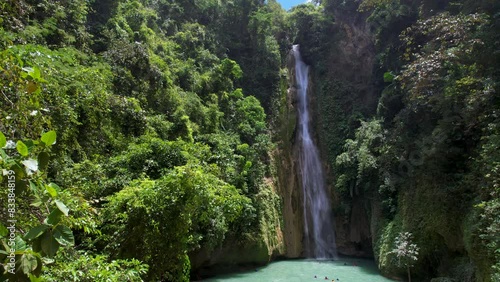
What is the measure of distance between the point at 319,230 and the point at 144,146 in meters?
13.2

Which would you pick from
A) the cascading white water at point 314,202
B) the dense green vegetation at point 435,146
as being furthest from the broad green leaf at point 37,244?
the cascading white water at point 314,202

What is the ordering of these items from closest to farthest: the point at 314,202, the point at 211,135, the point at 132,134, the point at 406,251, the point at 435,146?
1. the point at 132,134
2. the point at 406,251
3. the point at 435,146
4. the point at 211,135
5. the point at 314,202

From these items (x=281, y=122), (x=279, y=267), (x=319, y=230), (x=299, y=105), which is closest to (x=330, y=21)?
(x=299, y=105)

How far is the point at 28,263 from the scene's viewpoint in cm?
130

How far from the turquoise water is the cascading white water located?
2248 millimetres

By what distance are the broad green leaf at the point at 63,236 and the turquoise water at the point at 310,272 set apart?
41.4 feet

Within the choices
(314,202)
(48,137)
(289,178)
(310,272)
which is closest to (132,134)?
(310,272)

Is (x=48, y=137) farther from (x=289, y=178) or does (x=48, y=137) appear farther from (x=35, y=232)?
(x=289, y=178)

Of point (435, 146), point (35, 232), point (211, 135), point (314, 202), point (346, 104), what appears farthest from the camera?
point (346, 104)

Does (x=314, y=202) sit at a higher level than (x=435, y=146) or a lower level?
lower

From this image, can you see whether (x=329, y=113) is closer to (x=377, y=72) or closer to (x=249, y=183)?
(x=377, y=72)

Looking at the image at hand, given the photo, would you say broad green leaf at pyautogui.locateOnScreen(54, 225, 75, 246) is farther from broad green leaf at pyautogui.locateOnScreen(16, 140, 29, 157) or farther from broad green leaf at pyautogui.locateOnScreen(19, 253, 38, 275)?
broad green leaf at pyautogui.locateOnScreen(16, 140, 29, 157)

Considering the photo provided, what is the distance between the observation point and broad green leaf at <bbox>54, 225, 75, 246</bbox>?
1334 mm

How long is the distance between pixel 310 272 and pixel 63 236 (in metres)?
14.3
